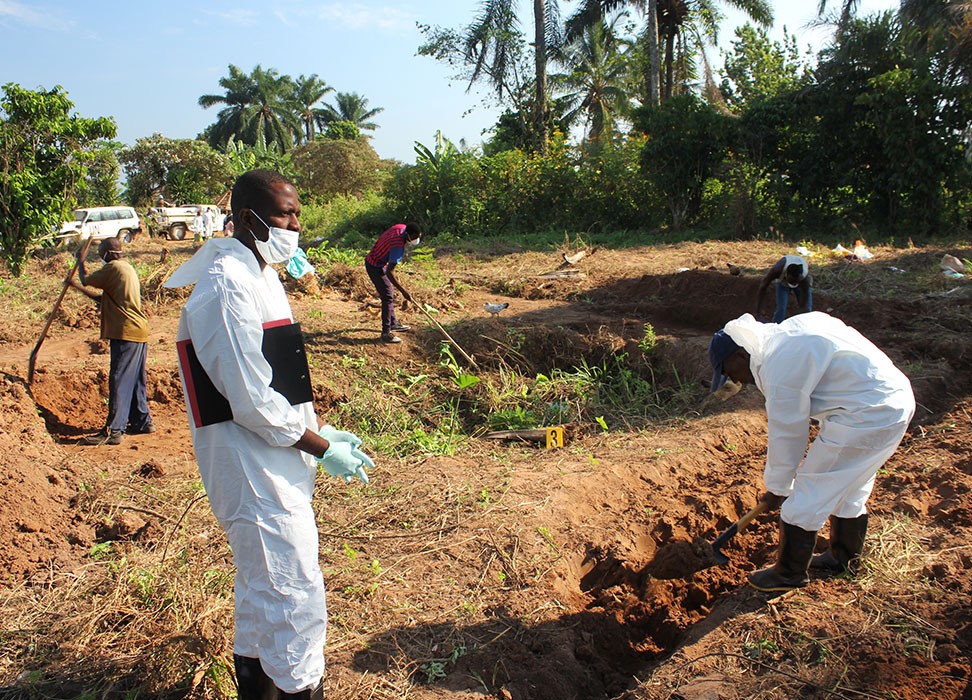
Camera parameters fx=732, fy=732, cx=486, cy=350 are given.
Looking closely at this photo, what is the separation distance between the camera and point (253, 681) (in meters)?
2.52

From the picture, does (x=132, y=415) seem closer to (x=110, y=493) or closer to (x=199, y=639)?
(x=110, y=493)

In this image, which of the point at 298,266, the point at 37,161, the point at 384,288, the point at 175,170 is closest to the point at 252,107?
the point at 175,170

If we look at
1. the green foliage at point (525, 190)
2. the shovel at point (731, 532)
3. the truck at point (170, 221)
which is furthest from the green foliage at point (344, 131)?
the shovel at point (731, 532)

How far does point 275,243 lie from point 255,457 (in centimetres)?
76

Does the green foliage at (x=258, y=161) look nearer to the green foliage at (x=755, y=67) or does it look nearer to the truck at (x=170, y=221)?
the truck at (x=170, y=221)

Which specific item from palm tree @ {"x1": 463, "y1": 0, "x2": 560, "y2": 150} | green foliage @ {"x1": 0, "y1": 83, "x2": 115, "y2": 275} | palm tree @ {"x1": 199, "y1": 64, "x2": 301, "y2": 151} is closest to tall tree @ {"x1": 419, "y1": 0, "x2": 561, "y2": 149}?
palm tree @ {"x1": 463, "y1": 0, "x2": 560, "y2": 150}

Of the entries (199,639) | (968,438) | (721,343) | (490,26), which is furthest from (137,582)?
(490,26)

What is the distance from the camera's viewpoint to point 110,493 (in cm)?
498

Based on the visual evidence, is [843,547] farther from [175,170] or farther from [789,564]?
[175,170]

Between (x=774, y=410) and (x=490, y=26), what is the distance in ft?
71.8

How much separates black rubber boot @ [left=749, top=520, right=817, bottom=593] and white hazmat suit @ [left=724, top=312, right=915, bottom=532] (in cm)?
9

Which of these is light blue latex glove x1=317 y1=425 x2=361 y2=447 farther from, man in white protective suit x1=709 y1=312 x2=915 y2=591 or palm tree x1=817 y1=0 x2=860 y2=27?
palm tree x1=817 y1=0 x2=860 y2=27

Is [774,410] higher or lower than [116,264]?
lower

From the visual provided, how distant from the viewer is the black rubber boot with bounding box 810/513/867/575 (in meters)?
3.64
